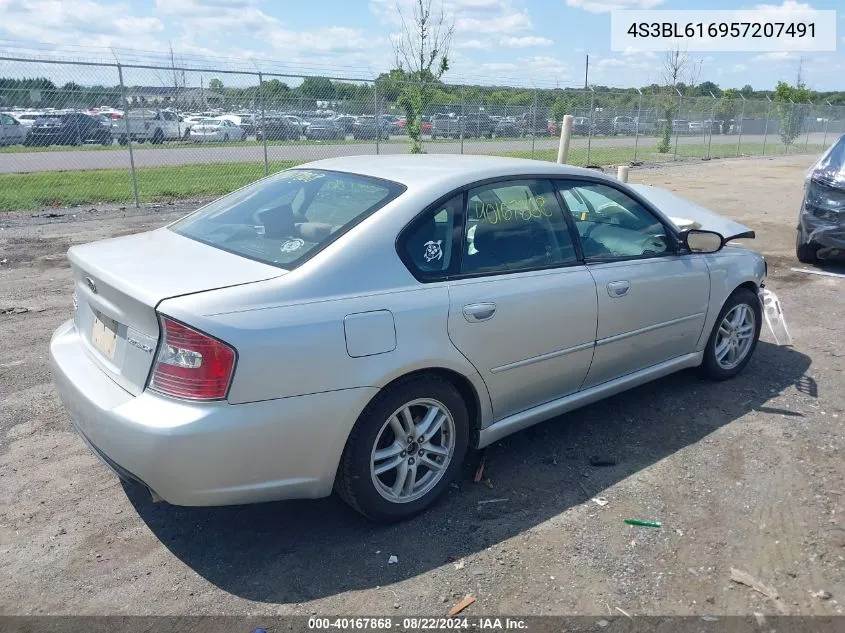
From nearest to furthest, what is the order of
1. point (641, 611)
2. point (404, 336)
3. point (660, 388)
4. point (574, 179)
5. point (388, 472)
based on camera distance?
point (641, 611) < point (404, 336) < point (388, 472) < point (574, 179) < point (660, 388)

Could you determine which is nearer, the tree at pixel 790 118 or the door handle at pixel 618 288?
the door handle at pixel 618 288

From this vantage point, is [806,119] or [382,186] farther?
[806,119]

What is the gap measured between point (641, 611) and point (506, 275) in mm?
1606

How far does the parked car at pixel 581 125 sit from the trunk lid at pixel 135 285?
19292 millimetres

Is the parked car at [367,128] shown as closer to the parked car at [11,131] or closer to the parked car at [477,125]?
the parked car at [477,125]

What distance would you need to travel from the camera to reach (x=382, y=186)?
347 centimetres

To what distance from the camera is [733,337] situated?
16.5ft

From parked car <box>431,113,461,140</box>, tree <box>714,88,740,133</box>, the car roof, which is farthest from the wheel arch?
tree <box>714,88,740,133</box>

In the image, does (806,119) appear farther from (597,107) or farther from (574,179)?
(574,179)

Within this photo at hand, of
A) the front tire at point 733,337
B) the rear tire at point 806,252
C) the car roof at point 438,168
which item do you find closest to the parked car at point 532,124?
the rear tire at point 806,252

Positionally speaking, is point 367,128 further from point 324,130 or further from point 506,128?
point 506,128

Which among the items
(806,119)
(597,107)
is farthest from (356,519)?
(806,119)

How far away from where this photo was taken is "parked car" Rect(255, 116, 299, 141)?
1323cm

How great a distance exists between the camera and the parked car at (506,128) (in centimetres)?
1816
